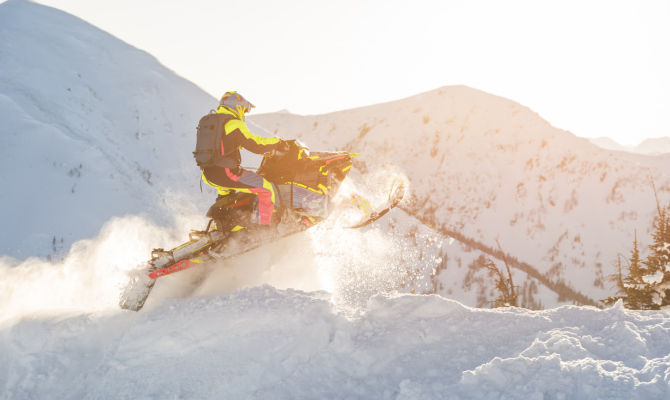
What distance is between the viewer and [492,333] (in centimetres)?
338

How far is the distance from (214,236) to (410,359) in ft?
13.0

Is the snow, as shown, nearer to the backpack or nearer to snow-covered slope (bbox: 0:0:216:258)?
snow-covered slope (bbox: 0:0:216:258)

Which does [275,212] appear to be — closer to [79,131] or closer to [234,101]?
[234,101]

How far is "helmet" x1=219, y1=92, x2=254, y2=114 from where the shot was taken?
5746mm

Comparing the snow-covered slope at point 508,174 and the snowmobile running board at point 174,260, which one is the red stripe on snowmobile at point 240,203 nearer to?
the snowmobile running board at point 174,260

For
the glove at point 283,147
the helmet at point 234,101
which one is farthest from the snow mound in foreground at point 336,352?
the helmet at point 234,101

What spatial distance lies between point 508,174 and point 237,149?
1791 inches

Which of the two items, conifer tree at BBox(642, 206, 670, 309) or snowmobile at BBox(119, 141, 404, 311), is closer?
snowmobile at BBox(119, 141, 404, 311)

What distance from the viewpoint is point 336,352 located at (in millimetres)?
3422

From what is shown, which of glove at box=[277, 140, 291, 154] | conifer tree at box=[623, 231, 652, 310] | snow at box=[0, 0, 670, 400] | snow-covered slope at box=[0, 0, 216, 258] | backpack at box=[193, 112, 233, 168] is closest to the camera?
snow at box=[0, 0, 670, 400]

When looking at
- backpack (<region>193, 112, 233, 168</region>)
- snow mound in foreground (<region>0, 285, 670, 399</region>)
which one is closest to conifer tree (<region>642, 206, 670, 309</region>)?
snow mound in foreground (<region>0, 285, 670, 399</region>)

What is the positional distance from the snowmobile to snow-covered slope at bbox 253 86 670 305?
31644mm

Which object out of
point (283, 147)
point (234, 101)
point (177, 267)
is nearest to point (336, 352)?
point (177, 267)

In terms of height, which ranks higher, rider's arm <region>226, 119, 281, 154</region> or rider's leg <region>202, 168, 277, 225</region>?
rider's arm <region>226, 119, 281, 154</region>
